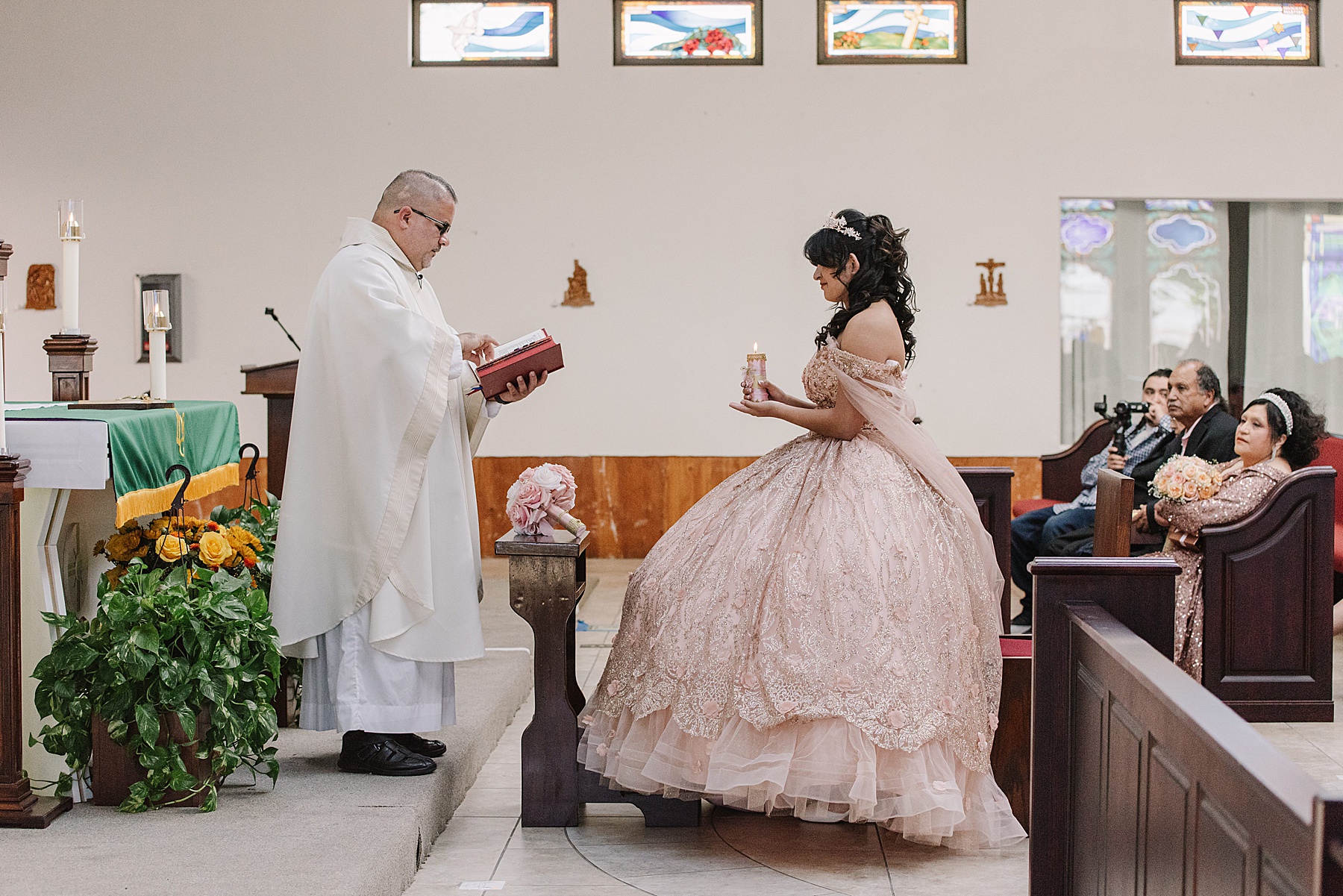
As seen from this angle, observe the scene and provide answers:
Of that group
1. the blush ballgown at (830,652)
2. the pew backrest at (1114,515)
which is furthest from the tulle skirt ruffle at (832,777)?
the pew backrest at (1114,515)

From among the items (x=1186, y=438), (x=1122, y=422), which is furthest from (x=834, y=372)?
(x=1122, y=422)

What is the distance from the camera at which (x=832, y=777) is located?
293cm

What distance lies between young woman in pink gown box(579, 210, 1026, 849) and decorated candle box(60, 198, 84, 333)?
1740 mm

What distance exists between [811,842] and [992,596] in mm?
798

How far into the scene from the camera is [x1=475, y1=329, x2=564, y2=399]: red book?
330 centimetres

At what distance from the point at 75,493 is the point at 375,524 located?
0.78 m

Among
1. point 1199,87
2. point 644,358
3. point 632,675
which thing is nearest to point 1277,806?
point 632,675

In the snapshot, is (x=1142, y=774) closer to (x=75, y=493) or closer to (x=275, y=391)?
(x=75, y=493)

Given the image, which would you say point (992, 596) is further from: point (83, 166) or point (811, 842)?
point (83, 166)

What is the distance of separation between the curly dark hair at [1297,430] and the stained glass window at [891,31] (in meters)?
3.81

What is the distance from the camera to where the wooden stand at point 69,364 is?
12.5 ft

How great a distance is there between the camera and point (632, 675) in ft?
10.7

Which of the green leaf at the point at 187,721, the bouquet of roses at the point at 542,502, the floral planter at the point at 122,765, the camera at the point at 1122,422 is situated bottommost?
the floral planter at the point at 122,765

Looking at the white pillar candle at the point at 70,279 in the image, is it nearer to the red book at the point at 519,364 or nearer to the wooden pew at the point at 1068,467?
the red book at the point at 519,364
